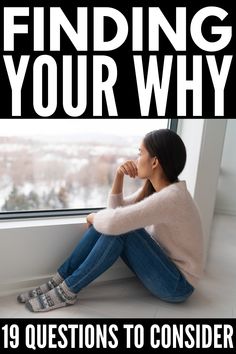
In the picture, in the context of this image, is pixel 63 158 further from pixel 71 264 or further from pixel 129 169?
pixel 71 264

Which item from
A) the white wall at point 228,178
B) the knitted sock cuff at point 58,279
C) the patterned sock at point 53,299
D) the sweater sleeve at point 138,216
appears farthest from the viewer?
the white wall at point 228,178

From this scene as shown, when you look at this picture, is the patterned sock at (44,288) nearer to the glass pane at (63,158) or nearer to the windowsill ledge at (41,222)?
the windowsill ledge at (41,222)

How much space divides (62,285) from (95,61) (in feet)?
3.51

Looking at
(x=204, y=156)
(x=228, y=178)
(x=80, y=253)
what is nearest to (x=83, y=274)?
(x=80, y=253)

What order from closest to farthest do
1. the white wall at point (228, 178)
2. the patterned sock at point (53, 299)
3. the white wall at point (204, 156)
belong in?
the patterned sock at point (53, 299)
the white wall at point (204, 156)
the white wall at point (228, 178)

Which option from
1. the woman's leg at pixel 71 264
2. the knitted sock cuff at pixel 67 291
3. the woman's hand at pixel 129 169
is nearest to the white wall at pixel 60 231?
the woman's leg at pixel 71 264

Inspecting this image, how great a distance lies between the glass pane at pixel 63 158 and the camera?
169 cm

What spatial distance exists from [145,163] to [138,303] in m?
0.67

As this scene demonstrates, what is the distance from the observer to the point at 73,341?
4.46 ft

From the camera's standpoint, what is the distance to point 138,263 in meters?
1.54

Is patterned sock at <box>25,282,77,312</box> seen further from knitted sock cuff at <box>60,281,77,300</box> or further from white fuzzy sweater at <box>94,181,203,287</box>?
white fuzzy sweater at <box>94,181,203,287</box>

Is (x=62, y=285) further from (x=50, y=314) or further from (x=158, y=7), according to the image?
(x=158, y=7)

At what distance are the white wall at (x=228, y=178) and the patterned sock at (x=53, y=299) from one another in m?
2.11

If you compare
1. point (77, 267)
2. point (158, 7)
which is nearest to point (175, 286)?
point (77, 267)
